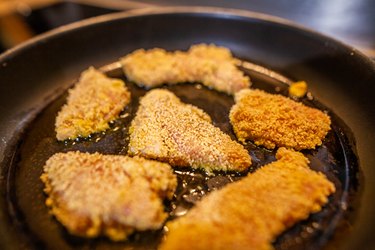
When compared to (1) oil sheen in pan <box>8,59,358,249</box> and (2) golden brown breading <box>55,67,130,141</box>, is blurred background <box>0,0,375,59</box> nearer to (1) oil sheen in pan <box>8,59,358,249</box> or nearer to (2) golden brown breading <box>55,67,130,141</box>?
(1) oil sheen in pan <box>8,59,358,249</box>

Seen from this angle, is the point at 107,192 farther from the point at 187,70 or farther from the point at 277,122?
the point at 187,70

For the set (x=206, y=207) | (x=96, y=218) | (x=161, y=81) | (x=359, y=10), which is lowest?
(x=96, y=218)

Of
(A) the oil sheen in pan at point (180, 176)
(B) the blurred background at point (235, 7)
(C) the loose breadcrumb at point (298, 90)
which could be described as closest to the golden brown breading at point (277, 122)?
(A) the oil sheen in pan at point (180, 176)

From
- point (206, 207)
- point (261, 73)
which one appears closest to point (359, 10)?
point (261, 73)

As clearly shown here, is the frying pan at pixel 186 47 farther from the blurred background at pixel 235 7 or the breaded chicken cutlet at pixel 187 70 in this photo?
the blurred background at pixel 235 7

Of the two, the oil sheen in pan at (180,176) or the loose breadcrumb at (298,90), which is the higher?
the loose breadcrumb at (298,90)

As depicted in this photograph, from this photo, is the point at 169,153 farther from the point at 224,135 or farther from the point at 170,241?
the point at 170,241
